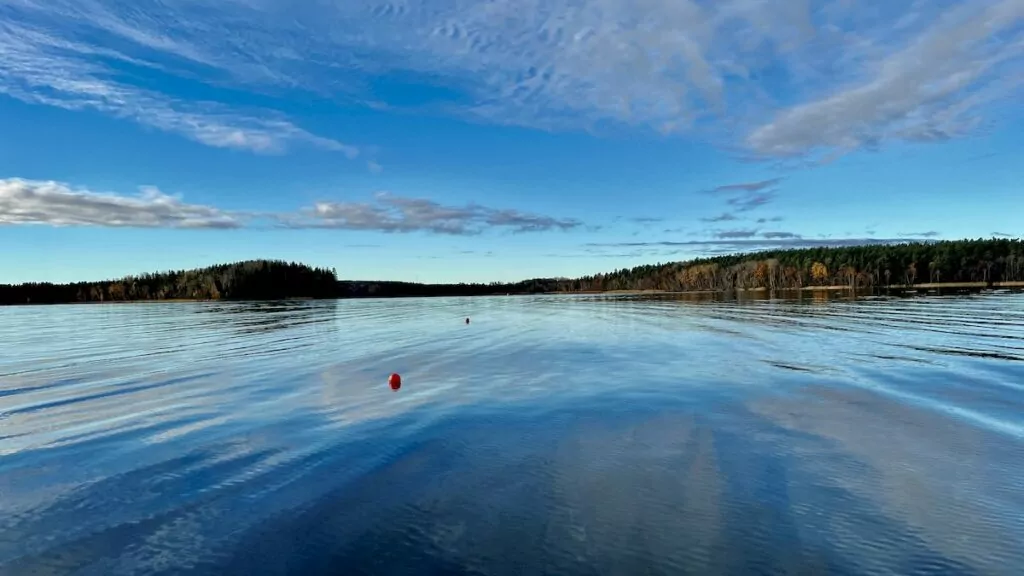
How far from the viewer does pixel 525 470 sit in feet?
28.5

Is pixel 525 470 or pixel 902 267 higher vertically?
pixel 902 267

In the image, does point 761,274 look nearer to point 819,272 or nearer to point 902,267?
point 819,272

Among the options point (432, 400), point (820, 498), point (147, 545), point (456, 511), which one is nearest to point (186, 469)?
point (147, 545)

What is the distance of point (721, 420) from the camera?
37.8 ft

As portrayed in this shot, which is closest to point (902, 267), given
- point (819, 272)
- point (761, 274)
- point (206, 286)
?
point (819, 272)

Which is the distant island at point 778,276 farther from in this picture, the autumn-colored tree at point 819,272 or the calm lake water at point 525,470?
the calm lake water at point 525,470

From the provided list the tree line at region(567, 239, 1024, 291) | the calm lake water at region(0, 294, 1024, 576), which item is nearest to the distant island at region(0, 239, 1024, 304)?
the tree line at region(567, 239, 1024, 291)

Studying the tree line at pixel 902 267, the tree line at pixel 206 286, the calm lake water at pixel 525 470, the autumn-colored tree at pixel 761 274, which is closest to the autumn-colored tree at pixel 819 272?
the tree line at pixel 902 267

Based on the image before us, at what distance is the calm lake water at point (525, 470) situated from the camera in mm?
6035

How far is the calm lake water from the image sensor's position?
6035 millimetres

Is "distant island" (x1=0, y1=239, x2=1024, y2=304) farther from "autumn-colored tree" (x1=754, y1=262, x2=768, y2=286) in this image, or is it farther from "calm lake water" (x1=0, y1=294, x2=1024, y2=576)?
"calm lake water" (x1=0, y1=294, x2=1024, y2=576)

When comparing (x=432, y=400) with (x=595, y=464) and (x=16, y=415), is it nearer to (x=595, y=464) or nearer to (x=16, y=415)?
(x=595, y=464)

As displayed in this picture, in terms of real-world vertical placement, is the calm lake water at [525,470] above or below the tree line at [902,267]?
below

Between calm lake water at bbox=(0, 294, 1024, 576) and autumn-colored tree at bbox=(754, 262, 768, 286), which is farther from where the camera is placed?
autumn-colored tree at bbox=(754, 262, 768, 286)
